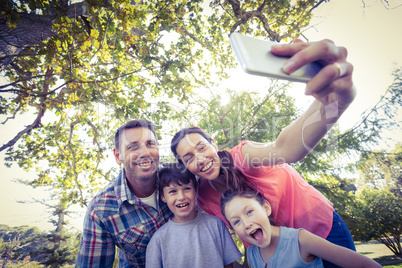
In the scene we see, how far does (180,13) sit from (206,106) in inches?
98.3

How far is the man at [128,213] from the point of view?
2107 millimetres

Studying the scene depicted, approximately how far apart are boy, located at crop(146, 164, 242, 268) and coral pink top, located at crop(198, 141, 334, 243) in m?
0.64

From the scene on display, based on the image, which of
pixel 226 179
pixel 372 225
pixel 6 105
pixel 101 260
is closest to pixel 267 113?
pixel 226 179

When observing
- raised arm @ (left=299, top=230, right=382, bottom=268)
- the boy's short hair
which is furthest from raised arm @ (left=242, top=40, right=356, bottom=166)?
the boy's short hair

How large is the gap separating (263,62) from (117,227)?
2378mm

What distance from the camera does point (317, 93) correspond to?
98 cm

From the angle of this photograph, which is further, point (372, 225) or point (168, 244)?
point (372, 225)

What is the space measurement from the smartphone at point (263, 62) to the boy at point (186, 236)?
1685 millimetres

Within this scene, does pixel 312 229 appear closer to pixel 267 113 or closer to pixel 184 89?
pixel 184 89

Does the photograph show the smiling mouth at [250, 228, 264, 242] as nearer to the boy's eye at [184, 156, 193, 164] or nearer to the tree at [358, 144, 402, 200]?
the boy's eye at [184, 156, 193, 164]

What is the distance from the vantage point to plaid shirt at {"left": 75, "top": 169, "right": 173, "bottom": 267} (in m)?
2.10

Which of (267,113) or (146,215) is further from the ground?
(267,113)

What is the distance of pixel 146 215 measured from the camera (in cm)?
224

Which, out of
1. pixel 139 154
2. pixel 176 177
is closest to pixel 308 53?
pixel 176 177
